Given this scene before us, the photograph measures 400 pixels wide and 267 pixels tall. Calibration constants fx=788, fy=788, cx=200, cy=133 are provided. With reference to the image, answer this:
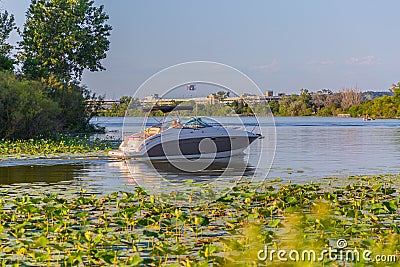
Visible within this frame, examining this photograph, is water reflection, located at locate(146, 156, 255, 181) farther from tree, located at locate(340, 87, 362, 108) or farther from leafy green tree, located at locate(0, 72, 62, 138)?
tree, located at locate(340, 87, 362, 108)

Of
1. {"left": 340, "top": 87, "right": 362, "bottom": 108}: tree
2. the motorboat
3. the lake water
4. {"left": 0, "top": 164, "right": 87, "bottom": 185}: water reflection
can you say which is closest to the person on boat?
the motorboat

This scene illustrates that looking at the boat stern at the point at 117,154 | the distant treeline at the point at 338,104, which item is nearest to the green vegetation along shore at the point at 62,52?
the boat stern at the point at 117,154

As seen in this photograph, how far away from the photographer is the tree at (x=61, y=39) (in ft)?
156

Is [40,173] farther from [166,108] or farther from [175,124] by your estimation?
[166,108]

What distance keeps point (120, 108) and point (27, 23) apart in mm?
8785

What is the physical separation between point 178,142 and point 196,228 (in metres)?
14.0

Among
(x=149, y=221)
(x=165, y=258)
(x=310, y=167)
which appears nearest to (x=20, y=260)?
(x=165, y=258)

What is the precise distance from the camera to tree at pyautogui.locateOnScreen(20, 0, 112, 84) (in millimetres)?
47406

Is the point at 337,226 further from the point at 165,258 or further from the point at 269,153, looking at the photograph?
the point at 269,153

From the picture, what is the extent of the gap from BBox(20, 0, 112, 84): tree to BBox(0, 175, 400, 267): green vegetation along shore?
33583 mm

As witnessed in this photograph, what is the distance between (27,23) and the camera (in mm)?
48031

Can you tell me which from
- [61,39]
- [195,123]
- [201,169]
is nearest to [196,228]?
[201,169]

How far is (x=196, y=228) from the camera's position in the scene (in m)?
9.99

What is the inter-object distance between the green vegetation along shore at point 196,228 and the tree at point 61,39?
33.6 meters
